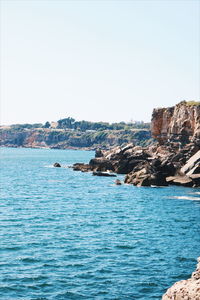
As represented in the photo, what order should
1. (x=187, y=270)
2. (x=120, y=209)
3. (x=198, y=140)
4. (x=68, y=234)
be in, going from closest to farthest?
(x=187, y=270)
(x=68, y=234)
(x=120, y=209)
(x=198, y=140)

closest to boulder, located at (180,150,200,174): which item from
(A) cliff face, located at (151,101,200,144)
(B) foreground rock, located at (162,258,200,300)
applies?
(A) cliff face, located at (151,101,200,144)

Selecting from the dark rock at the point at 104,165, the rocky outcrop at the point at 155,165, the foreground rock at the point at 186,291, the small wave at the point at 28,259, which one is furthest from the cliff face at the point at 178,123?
the foreground rock at the point at 186,291

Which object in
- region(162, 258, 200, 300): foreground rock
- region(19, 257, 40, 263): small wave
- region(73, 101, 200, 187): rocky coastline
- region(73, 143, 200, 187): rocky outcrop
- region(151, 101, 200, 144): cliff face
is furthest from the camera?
region(151, 101, 200, 144): cliff face

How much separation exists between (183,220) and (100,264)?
66.1 feet

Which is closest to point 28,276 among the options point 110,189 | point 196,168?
point 110,189

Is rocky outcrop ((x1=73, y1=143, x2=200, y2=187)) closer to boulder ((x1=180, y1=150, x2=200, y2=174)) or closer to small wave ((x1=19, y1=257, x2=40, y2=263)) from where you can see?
boulder ((x1=180, y1=150, x2=200, y2=174))

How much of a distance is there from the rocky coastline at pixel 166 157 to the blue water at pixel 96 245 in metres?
16.1

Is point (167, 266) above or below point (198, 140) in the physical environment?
below

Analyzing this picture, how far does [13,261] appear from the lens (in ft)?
104

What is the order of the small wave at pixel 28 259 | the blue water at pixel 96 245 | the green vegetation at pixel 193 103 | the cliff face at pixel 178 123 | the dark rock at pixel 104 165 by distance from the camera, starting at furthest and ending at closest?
the dark rock at pixel 104 165
the green vegetation at pixel 193 103
the cliff face at pixel 178 123
the small wave at pixel 28 259
the blue water at pixel 96 245

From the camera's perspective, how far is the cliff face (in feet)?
352

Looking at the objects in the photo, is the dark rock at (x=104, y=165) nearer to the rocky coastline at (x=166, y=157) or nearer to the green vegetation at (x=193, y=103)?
the rocky coastline at (x=166, y=157)

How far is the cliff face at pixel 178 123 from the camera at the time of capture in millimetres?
107375

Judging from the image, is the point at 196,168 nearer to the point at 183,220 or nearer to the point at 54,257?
the point at 183,220
